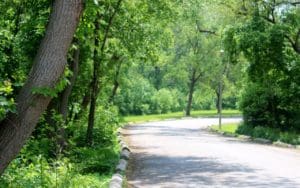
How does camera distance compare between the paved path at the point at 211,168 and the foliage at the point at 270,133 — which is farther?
the foliage at the point at 270,133

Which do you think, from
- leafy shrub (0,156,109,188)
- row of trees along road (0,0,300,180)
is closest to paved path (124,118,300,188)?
row of trees along road (0,0,300,180)

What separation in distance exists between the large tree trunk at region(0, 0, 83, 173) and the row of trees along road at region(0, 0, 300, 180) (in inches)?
0.4

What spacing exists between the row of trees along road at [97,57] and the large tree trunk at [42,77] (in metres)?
0.01

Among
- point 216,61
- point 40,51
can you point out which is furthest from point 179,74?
point 40,51

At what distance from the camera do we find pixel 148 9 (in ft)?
63.0

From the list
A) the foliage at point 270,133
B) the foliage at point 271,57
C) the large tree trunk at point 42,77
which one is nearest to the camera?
the large tree trunk at point 42,77

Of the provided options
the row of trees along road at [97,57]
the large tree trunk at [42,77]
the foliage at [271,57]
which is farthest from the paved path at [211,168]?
the large tree trunk at [42,77]

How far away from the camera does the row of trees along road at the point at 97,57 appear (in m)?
6.02

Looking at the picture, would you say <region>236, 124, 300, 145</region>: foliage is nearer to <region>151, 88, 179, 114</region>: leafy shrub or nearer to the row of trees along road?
the row of trees along road

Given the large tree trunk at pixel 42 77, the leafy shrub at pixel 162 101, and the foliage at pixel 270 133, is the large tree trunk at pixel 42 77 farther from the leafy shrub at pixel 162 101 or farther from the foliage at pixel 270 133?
the leafy shrub at pixel 162 101

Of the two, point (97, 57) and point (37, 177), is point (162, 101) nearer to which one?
point (97, 57)

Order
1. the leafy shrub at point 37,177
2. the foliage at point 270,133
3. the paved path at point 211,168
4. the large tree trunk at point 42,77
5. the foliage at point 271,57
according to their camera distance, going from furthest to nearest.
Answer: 1. the foliage at point 271,57
2. the foliage at point 270,133
3. the paved path at point 211,168
4. the leafy shrub at point 37,177
5. the large tree trunk at point 42,77

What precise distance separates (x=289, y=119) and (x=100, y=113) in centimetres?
1179

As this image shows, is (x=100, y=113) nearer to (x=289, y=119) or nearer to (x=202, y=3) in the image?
(x=202, y=3)
